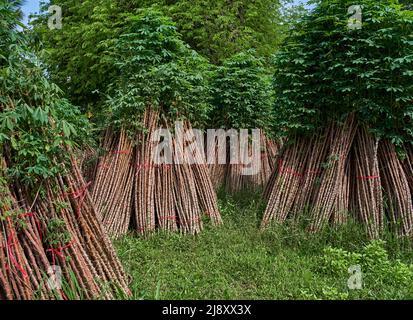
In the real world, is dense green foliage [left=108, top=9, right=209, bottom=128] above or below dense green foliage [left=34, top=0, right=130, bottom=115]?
below

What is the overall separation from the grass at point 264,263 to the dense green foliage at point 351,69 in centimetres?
129

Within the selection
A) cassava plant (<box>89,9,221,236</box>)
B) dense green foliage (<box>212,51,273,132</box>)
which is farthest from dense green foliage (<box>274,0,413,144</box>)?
dense green foliage (<box>212,51,273,132</box>)

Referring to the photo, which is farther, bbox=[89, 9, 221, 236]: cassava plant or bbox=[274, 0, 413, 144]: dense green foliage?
bbox=[89, 9, 221, 236]: cassava plant

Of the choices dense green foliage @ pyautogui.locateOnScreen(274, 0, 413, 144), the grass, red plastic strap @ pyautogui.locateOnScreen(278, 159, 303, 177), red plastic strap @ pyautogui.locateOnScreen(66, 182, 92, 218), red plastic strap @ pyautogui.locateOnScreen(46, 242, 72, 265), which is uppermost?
dense green foliage @ pyautogui.locateOnScreen(274, 0, 413, 144)

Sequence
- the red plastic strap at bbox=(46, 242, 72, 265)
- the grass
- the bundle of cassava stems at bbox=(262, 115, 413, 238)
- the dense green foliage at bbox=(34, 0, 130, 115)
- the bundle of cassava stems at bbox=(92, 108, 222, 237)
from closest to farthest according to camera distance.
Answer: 1. the red plastic strap at bbox=(46, 242, 72, 265)
2. the grass
3. the bundle of cassava stems at bbox=(262, 115, 413, 238)
4. the bundle of cassava stems at bbox=(92, 108, 222, 237)
5. the dense green foliage at bbox=(34, 0, 130, 115)

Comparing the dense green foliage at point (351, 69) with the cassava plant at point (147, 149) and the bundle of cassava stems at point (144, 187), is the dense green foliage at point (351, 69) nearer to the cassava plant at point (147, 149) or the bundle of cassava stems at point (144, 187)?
the cassava plant at point (147, 149)

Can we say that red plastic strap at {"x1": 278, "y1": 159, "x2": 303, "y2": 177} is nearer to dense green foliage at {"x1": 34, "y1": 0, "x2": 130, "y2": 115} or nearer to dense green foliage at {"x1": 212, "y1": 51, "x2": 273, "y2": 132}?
dense green foliage at {"x1": 212, "y1": 51, "x2": 273, "y2": 132}

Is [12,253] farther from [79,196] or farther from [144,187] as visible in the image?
[144,187]

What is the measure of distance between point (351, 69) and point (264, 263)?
235 cm

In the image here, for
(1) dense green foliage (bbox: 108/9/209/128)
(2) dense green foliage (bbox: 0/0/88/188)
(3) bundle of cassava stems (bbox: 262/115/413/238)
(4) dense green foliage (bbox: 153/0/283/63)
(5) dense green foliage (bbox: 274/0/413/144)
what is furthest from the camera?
(4) dense green foliage (bbox: 153/0/283/63)

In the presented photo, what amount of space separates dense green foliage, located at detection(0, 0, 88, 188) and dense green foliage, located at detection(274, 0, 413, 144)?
297cm

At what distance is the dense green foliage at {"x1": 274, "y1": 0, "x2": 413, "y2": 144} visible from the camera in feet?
14.3

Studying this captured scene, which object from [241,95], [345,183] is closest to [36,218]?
[345,183]
